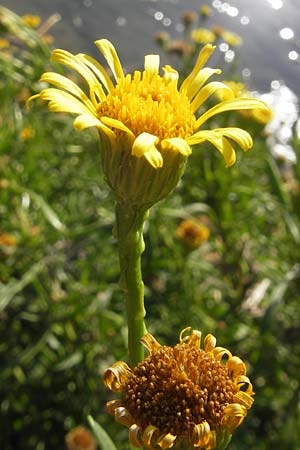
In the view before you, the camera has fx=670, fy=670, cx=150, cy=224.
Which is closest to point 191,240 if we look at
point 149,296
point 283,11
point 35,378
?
point 149,296

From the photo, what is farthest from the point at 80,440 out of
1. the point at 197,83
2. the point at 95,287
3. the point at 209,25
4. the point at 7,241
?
the point at 209,25

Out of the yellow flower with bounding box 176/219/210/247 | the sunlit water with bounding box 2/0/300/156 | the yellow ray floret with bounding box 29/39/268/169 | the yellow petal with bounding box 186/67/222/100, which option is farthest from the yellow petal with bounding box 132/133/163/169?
the sunlit water with bounding box 2/0/300/156

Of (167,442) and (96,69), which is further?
(96,69)

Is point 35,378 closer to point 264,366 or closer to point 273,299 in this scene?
point 264,366

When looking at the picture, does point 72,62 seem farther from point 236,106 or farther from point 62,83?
point 236,106

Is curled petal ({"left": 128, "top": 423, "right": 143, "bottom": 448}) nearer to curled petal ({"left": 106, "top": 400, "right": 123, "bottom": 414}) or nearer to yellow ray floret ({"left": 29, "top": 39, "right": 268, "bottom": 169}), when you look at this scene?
curled petal ({"left": 106, "top": 400, "right": 123, "bottom": 414})

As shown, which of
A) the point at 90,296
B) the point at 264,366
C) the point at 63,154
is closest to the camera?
the point at 90,296
